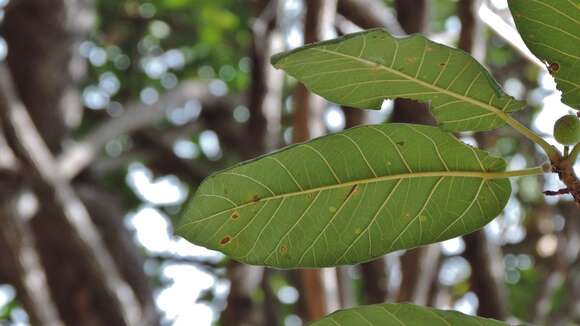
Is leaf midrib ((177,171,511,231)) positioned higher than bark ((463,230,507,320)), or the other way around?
leaf midrib ((177,171,511,231))

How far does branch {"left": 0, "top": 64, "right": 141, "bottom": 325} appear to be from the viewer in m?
2.05

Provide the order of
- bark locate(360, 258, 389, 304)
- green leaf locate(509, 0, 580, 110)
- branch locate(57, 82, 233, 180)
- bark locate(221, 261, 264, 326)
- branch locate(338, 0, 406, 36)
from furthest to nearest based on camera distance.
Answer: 1. branch locate(57, 82, 233, 180)
2. bark locate(360, 258, 389, 304)
3. bark locate(221, 261, 264, 326)
4. branch locate(338, 0, 406, 36)
5. green leaf locate(509, 0, 580, 110)

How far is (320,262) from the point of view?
763 mm

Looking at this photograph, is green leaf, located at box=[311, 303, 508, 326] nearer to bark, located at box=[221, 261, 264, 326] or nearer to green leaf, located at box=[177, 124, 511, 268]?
green leaf, located at box=[177, 124, 511, 268]

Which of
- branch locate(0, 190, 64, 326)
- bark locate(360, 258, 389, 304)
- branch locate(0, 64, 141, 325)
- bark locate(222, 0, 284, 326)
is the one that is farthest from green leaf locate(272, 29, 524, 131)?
branch locate(0, 190, 64, 326)

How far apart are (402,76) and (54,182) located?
1.55m

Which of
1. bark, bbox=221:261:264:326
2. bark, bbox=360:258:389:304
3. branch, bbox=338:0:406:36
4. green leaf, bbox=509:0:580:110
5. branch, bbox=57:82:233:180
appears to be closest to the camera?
green leaf, bbox=509:0:580:110

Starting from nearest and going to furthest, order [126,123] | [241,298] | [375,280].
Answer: [241,298] → [375,280] → [126,123]

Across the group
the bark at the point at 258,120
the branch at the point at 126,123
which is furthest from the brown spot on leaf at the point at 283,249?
the branch at the point at 126,123

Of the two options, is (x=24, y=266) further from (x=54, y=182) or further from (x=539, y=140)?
(x=539, y=140)

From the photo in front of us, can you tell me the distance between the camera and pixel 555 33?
68 centimetres

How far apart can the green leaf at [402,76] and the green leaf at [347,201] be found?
3 cm

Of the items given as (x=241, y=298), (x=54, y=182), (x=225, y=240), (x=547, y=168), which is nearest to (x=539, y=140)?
(x=547, y=168)

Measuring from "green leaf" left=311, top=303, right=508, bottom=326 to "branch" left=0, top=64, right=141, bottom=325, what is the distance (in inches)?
58.3
